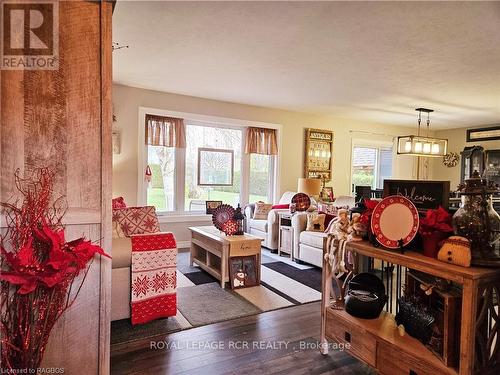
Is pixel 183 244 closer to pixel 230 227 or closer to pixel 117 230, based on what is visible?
pixel 230 227

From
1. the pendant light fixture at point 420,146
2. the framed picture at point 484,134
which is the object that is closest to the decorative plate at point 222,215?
the pendant light fixture at point 420,146

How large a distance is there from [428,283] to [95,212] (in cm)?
179

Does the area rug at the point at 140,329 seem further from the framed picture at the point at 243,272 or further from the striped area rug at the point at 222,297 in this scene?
the framed picture at the point at 243,272

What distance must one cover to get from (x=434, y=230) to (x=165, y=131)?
14.4 ft

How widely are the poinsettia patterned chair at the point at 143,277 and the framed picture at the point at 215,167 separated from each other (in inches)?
117

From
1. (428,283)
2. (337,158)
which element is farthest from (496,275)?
(337,158)

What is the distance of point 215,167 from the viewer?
5762 millimetres

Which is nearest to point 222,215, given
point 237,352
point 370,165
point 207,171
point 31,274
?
point 237,352

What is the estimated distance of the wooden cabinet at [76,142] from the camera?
56.6 inches

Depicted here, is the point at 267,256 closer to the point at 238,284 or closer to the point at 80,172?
the point at 238,284

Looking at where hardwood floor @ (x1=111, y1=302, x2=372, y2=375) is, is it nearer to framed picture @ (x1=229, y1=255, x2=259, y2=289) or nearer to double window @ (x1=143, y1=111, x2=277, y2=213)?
framed picture @ (x1=229, y1=255, x2=259, y2=289)

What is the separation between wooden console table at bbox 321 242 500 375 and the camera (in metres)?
1.37

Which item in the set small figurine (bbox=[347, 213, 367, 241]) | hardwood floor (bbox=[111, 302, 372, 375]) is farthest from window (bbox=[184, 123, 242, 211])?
small figurine (bbox=[347, 213, 367, 241])

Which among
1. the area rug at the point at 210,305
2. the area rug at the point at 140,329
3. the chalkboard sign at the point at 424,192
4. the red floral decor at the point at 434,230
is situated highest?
the chalkboard sign at the point at 424,192
